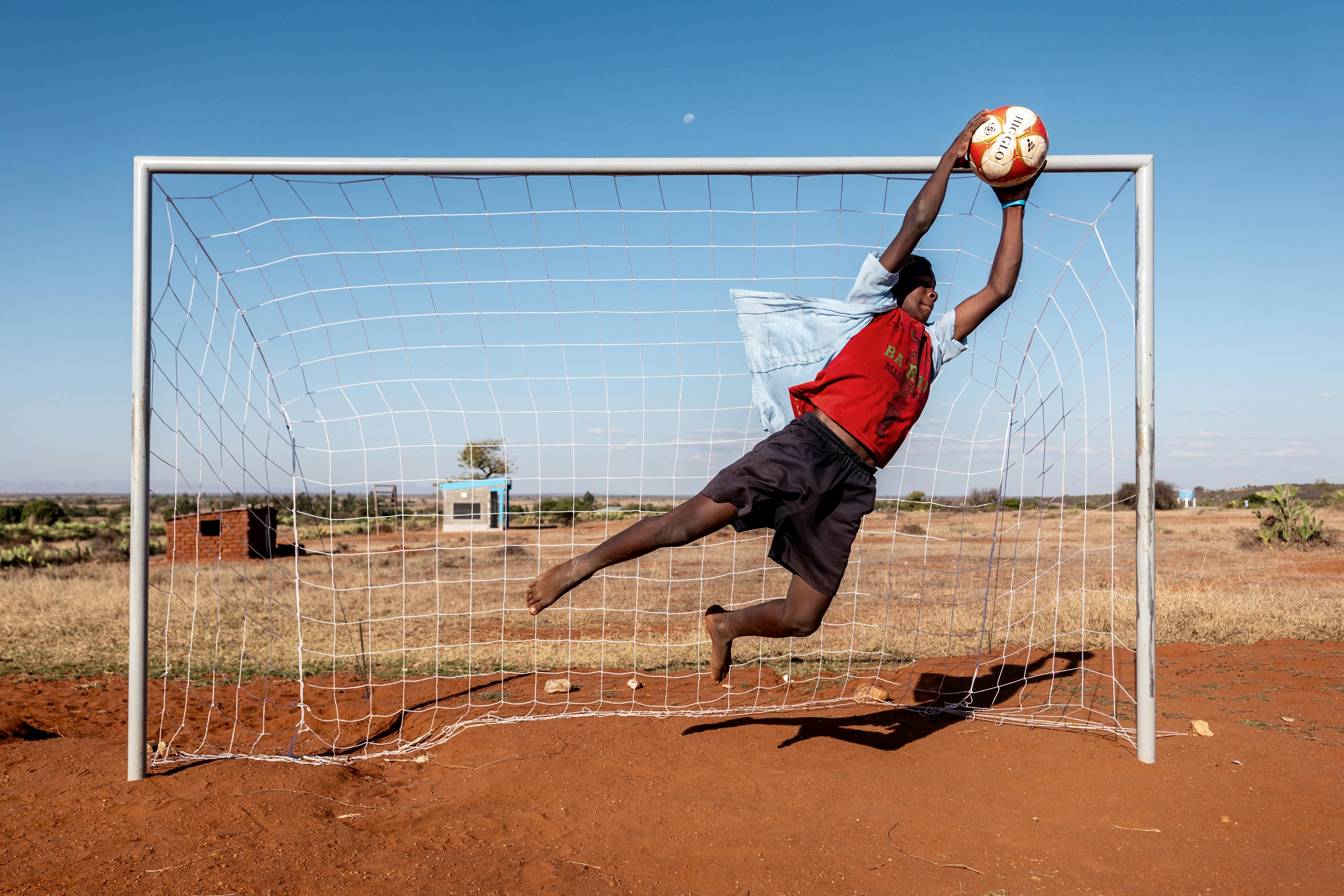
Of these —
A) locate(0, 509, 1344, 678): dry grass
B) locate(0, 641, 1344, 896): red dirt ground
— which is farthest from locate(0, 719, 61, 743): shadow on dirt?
locate(0, 509, 1344, 678): dry grass

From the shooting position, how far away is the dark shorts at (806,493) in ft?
11.8

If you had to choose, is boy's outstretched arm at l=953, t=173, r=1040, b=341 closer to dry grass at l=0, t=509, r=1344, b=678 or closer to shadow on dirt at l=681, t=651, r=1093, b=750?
dry grass at l=0, t=509, r=1344, b=678

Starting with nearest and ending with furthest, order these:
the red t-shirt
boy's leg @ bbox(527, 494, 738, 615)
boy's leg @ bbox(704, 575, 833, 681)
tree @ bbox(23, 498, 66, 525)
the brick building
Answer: boy's leg @ bbox(527, 494, 738, 615) < the red t-shirt < boy's leg @ bbox(704, 575, 833, 681) < the brick building < tree @ bbox(23, 498, 66, 525)

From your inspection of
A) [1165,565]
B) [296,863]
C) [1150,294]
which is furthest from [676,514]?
[1165,565]

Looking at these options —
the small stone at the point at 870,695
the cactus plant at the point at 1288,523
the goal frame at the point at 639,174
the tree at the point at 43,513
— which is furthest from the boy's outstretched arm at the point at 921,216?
the tree at the point at 43,513

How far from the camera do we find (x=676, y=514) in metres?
3.55

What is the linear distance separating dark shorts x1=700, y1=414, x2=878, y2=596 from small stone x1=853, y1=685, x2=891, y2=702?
220 cm

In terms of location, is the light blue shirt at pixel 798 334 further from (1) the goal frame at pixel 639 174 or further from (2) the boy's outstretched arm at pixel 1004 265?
(1) the goal frame at pixel 639 174

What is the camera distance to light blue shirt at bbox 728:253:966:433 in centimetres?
382

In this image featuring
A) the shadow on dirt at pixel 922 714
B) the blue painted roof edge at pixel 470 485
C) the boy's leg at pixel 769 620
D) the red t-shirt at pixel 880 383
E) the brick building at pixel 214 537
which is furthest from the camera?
the brick building at pixel 214 537

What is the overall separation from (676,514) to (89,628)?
8.66 m

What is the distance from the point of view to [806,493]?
3627 millimetres

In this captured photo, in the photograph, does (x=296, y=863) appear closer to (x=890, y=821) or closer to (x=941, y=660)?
(x=890, y=821)

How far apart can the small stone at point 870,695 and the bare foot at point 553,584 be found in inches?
111
